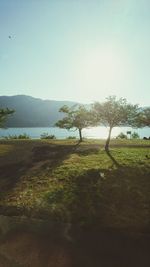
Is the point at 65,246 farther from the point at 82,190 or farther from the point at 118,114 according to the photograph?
the point at 118,114

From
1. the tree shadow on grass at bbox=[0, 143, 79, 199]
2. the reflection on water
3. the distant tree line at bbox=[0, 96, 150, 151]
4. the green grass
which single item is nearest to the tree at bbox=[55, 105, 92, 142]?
the distant tree line at bbox=[0, 96, 150, 151]

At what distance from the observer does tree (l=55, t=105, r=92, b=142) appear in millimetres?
46719

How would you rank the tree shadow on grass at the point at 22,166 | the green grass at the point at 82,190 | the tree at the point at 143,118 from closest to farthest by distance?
the green grass at the point at 82,190 < the tree shadow on grass at the point at 22,166 < the tree at the point at 143,118

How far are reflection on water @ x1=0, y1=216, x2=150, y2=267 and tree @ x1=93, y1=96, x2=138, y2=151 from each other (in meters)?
26.3

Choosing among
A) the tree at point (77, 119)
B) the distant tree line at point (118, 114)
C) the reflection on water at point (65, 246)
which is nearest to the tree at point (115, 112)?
the distant tree line at point (118, 114)

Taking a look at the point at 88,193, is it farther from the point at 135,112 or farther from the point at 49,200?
the point at 135,112

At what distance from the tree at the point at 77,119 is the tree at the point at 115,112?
574cm

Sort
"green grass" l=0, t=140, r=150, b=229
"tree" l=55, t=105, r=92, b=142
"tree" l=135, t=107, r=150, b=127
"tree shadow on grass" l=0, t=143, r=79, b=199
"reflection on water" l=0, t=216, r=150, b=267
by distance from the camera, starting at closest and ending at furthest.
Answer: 1. "reflection on water" l=0, t=216, r=150, b=267
2. "green grass" l=0, t=140, r=150, b=229
3. "tree shadow on grass" l=0, t=143, r=79, b=199
4. "tree" l=135, t=107, r=150, b=127
5. "tree" l=55, t=105, r=92, b=142

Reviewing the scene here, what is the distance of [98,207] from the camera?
14211mm

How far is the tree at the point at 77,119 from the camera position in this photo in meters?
46.7

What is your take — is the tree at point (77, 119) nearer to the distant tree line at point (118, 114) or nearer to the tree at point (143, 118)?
the distant tree line at point (118, 114)

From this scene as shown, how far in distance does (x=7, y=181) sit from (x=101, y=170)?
6.61 metres

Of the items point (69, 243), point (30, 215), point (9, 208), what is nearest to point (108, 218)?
point (69, 243)

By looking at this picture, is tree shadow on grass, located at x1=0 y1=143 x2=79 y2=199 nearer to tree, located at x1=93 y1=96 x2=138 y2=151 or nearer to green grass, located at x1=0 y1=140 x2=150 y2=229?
green grass, located at x1=0 y1=140 x2=150 y2=229
